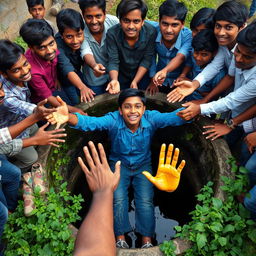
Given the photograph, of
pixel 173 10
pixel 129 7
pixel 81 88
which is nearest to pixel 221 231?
pixel 81 88

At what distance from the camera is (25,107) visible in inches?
115

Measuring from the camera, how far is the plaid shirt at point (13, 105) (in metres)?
2.86

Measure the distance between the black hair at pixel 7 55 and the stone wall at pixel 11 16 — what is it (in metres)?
4.07

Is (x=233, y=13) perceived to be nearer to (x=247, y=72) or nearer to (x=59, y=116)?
(x=247, y=72)

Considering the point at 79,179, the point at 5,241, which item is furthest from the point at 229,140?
the point at 5,241

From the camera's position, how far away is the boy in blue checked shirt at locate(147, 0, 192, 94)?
10.8ft

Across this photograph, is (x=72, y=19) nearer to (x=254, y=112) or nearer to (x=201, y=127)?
(x=201, y=127)

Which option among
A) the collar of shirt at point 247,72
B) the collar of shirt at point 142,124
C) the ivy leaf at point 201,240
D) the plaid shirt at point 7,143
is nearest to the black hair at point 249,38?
the collar of shirt at point 247,72

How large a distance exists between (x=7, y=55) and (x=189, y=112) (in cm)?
195

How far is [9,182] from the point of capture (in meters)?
2.87

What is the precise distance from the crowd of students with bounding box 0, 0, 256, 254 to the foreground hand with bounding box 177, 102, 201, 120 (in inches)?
0.4

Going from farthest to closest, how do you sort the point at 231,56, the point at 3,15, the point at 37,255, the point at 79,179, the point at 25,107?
the point at 3,15, the point at 79,179, the point at 231,56, the point at 25,107, the point at 37,255

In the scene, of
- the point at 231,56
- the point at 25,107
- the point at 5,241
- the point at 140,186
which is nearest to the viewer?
the point at 5,241

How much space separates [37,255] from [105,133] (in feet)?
7.29
